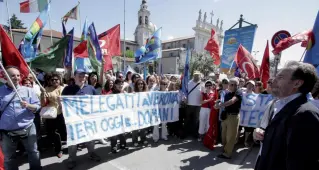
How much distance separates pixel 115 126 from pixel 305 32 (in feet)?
15.3

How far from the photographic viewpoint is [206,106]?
518 cm

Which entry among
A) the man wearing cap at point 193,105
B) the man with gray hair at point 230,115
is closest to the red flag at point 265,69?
the man wearing cap at point 193,105

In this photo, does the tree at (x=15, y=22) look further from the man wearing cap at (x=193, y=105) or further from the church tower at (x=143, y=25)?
the man wearing cap at (x=193, y=105)

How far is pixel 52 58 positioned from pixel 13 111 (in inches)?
104

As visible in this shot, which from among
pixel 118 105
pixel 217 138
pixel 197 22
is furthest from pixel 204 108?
pixel 197 22

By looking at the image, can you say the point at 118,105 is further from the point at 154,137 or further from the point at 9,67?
the point at 9,67

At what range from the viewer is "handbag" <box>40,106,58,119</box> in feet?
11.0

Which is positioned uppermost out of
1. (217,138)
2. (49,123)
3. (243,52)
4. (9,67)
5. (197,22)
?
(197,22)

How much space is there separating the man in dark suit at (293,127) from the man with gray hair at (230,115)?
263cm

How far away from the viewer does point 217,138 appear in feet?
17.4

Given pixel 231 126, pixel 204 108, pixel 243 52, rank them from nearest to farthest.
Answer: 1. pixel 231 126
2. pixel 204 108
3. pixel 243 52

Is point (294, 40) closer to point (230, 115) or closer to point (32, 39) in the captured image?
point (230, 115)

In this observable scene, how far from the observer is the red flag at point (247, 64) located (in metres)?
6.57

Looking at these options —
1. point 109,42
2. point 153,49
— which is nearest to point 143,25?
point 153,49
